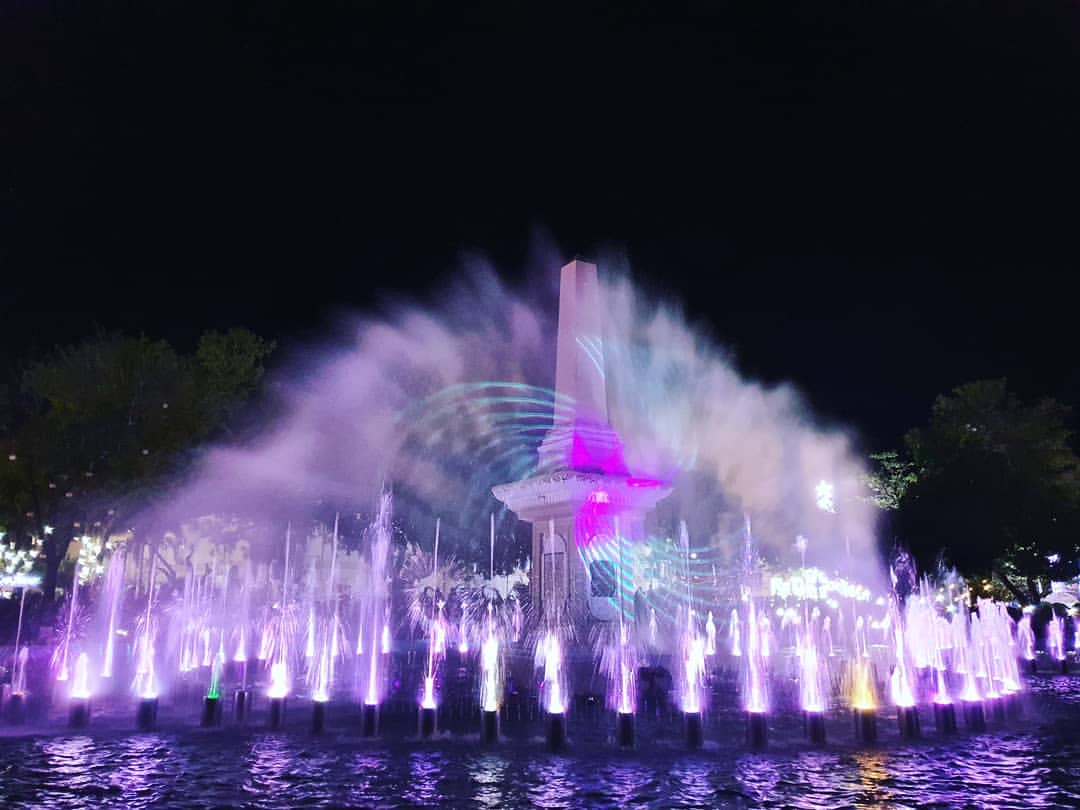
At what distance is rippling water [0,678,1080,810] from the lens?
832 centimetres

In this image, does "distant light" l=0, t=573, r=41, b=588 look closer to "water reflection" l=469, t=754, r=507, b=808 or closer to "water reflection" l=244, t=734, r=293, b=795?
"water reflection" l=244, t=734, r=293, b=795

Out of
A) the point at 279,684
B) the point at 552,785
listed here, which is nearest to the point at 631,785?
the point at 552,785

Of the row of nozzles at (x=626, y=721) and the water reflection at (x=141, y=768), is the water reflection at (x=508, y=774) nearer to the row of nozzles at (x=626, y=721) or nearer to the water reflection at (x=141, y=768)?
the water reflection at (x=141, y=768)

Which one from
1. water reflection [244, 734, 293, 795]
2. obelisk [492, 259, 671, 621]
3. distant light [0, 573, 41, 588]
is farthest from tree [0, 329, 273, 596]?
water reflection [244, 734, 293, 795]

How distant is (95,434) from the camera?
27.8m

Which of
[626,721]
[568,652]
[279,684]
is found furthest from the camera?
[568,652]

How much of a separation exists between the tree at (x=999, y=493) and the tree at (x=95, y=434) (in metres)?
32.5

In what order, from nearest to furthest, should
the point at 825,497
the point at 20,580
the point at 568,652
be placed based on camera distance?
the point at 568,652 → the point at 20,580 → the point at 825,497

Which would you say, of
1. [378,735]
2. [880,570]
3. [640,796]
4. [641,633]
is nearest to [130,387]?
[641,633]

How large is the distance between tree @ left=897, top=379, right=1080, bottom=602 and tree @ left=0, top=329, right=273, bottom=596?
107ft

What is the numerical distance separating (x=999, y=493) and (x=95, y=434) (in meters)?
38.0

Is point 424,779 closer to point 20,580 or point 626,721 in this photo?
point 626,721

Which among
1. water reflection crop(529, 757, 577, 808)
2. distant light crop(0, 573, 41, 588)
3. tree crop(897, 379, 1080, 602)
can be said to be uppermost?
tree crop(897, 379, 1080, 602)

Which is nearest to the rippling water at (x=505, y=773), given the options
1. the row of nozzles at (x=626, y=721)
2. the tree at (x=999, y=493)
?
the row of nozzles at (x=626, y=721)
